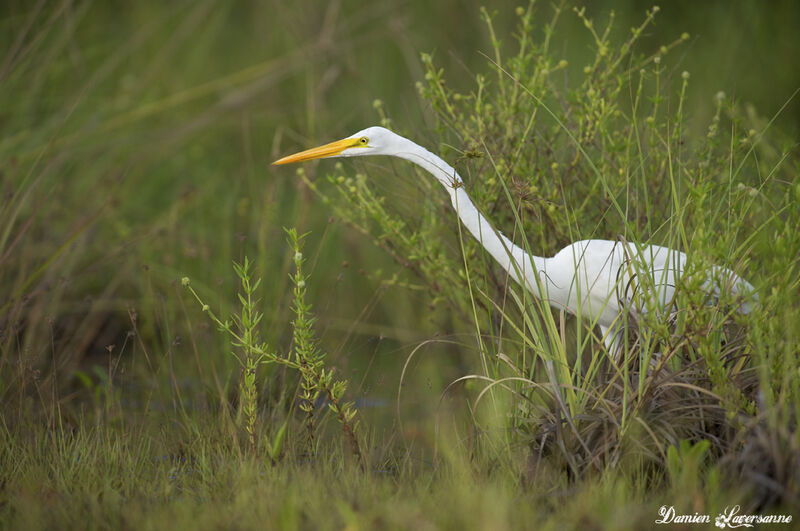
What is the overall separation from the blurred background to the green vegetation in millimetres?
41

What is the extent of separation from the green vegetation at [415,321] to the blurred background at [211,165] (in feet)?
0.13

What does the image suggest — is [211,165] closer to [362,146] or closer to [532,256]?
[362,146]

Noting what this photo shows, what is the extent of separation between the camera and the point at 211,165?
20.3 ft

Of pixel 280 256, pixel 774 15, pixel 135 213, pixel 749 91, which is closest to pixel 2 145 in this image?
pixel 135 213

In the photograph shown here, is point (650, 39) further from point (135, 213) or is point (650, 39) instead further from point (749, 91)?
point (135, 213)

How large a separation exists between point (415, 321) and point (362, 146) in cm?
225

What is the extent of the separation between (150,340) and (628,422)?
3463mm

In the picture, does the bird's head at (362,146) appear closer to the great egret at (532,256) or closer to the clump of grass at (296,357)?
the great egret at (532,256)

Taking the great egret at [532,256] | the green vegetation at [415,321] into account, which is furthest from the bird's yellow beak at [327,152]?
the green vegetation at [415,321]

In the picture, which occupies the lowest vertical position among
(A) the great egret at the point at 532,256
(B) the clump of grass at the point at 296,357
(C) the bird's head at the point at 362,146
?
(B) the clump of grass at the point at 296,357

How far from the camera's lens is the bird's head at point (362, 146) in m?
2.92
